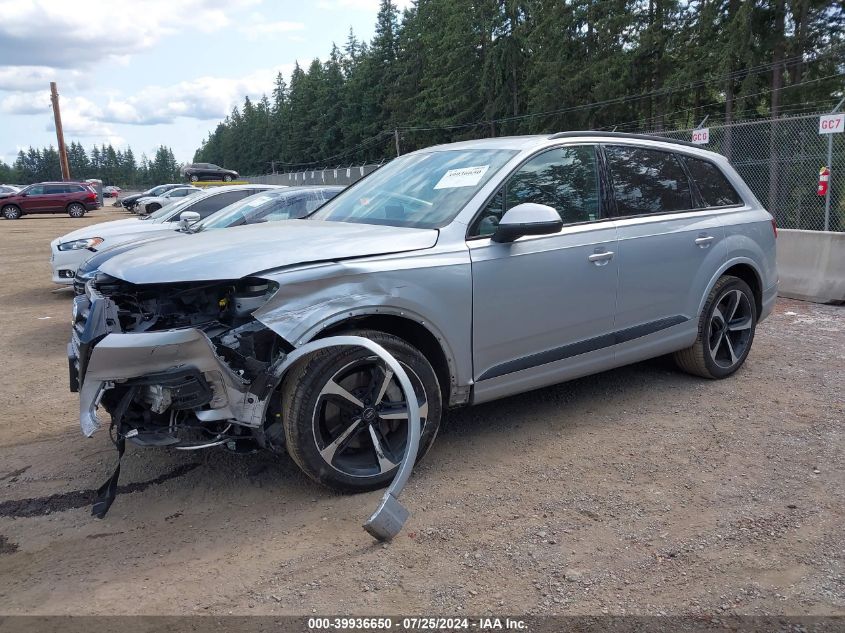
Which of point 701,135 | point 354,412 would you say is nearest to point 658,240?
point 354,412

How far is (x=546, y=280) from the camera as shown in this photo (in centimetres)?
413

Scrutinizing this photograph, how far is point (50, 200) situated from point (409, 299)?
1470 inches

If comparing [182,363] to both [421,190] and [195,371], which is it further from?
[421,190]

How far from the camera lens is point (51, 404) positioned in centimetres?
529

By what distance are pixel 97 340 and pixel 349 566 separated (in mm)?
1579

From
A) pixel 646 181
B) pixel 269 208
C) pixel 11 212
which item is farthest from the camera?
pixel 11 212

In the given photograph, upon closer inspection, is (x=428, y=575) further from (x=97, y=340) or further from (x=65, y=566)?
(x=97, y=340)

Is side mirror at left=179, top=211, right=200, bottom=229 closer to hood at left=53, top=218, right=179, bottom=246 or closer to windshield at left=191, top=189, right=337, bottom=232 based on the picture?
windshield at left=191, top=189, right=337, bottom=232

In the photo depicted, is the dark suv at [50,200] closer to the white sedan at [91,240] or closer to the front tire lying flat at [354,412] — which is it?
the white sedan at [91,240]

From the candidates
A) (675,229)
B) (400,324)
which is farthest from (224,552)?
(675,229)

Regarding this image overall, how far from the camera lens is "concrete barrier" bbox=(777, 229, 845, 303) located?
832cm

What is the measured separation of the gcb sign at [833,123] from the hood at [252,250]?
1018cm

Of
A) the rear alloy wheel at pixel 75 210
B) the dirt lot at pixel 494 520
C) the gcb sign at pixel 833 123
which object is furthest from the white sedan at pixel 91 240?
the rear alloy wheel at pixel 75 210

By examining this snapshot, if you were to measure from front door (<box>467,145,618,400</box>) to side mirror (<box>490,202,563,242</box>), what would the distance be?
0.58ft
